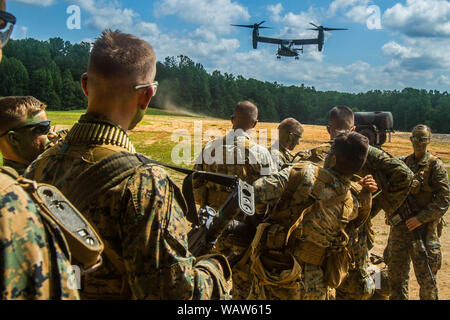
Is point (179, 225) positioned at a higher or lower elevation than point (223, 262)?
higher

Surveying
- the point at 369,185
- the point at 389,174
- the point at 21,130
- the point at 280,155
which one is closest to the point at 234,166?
the point at 280,155

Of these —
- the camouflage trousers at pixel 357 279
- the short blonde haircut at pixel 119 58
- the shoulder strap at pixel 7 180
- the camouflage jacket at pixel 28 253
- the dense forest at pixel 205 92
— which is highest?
the dense forest at pixel 205 92

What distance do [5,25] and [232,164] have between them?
391 cm

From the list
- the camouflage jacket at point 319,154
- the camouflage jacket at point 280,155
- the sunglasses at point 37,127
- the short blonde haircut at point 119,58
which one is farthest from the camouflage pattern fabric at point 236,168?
the short blonde haircut at point 119,58

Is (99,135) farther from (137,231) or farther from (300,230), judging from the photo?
(300,230)

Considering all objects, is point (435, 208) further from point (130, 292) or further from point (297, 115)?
point (297, 115)

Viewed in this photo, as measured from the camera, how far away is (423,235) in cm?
647

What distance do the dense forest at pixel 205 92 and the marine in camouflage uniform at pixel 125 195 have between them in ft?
153

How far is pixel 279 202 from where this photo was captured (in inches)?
147

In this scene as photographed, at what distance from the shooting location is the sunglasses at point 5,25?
4.09ft

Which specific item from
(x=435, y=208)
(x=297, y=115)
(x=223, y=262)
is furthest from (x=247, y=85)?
(x=223, y=262)

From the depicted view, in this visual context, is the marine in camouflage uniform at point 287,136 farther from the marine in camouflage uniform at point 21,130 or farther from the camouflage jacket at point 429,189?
the marine in camouflage uniform at point 21,130

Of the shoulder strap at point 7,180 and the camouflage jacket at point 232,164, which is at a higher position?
the shoulder strap at point 7,180

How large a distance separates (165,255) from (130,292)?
294mm
